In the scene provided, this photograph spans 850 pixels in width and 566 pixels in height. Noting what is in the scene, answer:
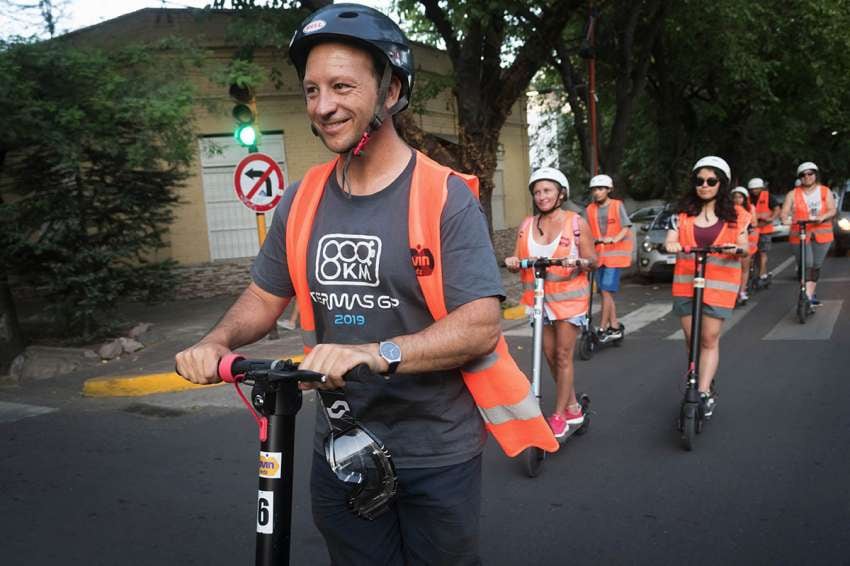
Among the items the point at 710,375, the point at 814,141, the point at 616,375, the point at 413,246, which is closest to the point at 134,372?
the point at 616,375

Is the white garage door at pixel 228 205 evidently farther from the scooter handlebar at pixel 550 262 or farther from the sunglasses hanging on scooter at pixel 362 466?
the sunglasses hanging on scooter at pixel 362 466

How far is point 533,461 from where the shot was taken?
4727 mm

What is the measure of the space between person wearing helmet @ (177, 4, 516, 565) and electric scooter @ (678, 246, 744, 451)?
11.2ft

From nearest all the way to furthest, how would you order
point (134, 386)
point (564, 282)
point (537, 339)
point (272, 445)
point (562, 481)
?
point (272, 445) < point (562, 481) < point (537, 339) < point (564, 282) < point (134, 386)

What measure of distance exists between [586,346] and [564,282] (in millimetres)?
3001

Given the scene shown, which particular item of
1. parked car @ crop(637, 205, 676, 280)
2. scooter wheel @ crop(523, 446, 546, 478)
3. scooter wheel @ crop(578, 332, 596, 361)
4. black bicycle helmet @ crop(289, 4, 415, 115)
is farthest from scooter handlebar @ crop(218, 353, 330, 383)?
parked car @ crop(637, 205, 676, 280)

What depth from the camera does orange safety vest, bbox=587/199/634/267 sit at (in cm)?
912

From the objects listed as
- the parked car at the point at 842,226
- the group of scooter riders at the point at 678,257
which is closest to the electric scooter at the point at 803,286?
the group of scooter riders at the point at 678,257

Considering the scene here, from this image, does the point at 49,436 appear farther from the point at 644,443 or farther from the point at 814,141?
the point at 814,141

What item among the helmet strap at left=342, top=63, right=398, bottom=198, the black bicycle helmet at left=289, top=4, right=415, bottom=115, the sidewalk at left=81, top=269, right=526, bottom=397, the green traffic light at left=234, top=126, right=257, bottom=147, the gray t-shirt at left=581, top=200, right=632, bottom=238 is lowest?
the sidewalk at left=81, top=269, right=526, bottom=397

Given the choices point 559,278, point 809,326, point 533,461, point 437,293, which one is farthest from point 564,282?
point 809,326

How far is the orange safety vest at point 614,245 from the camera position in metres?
9.12

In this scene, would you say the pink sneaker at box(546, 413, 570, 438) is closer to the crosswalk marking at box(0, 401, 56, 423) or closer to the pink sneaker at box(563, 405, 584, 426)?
the pink sneaker at box(563, 405, 584, 426)

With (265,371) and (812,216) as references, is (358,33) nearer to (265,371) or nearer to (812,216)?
(265,371)
